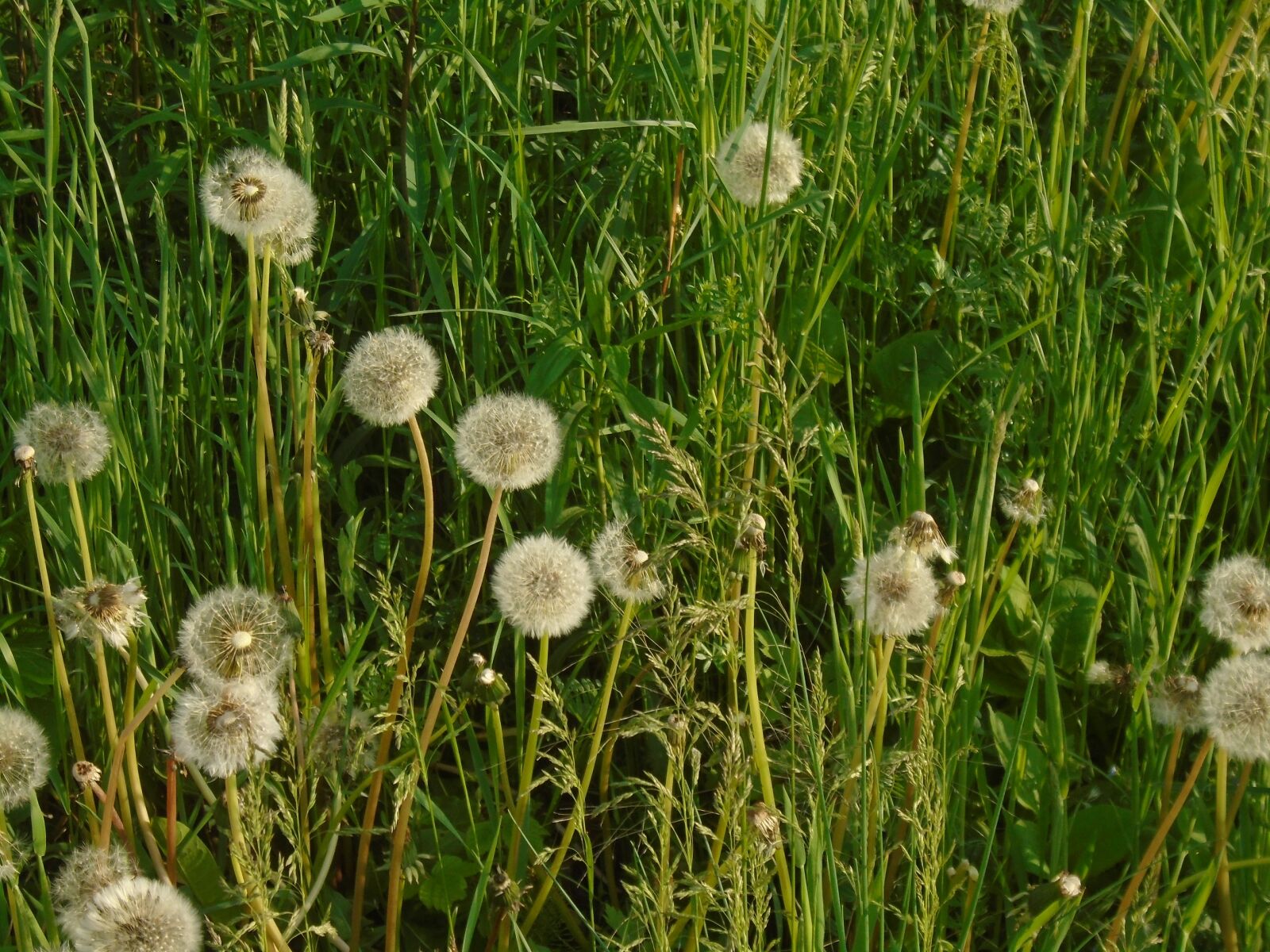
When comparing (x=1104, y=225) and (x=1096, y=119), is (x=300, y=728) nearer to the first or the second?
(x=1104, y=225)

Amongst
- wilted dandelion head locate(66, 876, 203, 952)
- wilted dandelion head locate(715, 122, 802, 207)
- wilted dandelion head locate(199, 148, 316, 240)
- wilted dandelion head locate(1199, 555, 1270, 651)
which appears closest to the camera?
wilted dandelion head locate(66, 876, 203, 952)

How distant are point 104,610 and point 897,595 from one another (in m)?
0.97

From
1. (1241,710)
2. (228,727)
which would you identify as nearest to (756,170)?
(1241,710)

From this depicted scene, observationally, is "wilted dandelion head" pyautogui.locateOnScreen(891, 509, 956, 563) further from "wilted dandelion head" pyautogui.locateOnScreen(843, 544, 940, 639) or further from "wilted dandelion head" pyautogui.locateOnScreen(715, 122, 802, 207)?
"wilted dandelion head" pyautogui.locateOnScreen(715, 122, 802, 207)

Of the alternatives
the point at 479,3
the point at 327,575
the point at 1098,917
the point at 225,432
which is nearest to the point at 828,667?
the point at 1098,917

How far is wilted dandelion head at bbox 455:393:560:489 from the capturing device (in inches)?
68.5

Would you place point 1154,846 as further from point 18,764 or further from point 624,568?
point 18,764

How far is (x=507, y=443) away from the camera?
174 centimetres

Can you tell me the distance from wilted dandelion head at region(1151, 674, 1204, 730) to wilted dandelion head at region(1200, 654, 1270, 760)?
9cm

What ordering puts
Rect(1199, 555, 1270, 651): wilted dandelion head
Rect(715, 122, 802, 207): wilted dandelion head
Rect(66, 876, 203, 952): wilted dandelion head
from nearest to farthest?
Rect(66, 876, 203, 952): wilted dandelion head, Rect(1199, 555, 1270, 651): wilted dandelion head, Rect(715, 122, 802, 207): wilted dandelion head

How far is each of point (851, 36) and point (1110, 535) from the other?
3.29ft

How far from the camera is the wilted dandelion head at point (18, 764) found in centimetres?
169

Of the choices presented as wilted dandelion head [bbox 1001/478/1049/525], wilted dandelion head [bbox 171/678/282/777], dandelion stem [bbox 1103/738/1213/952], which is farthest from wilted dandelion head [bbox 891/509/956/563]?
wilted dandelion head [bbox 171/678/282/777]

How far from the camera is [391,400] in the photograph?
1.77 meters
